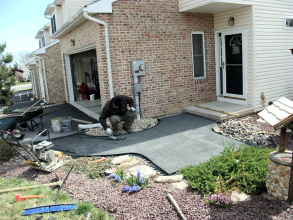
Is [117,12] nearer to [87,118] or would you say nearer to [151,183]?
[87,118]

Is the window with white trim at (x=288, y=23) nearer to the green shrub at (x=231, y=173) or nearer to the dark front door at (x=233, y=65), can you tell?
the dark front door at (x=233, y=65)

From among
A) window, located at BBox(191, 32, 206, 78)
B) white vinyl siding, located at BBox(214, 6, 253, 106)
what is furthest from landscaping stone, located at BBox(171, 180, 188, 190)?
window, located at BBox(191, 32, 206, 78)

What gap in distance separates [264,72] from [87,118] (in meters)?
6.09

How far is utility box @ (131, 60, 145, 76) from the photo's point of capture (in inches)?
314

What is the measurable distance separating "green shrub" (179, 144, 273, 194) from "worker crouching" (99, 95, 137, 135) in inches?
110

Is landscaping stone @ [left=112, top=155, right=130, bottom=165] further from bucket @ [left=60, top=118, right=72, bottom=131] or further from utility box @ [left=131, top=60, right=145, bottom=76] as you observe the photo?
utility box @ [left=131, top=60, right=145, bottom=76]

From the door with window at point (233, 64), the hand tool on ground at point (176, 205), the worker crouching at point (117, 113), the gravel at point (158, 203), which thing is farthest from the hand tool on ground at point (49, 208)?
the door with window at point (233, 64)

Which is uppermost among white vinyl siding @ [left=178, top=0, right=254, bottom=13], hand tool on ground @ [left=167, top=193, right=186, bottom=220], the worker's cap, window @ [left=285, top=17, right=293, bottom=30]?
white vinyl siding @ [left=178, top=0, right=254, bottom=13]

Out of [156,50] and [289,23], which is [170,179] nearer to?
[156,50]

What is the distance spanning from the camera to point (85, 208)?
11.7ft

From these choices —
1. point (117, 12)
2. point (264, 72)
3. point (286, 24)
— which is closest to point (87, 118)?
point (117, 12)

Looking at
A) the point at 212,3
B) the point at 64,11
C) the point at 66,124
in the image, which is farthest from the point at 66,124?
the point at 64,11

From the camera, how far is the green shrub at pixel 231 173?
383 centimetres

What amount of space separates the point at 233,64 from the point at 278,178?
20.0ft
